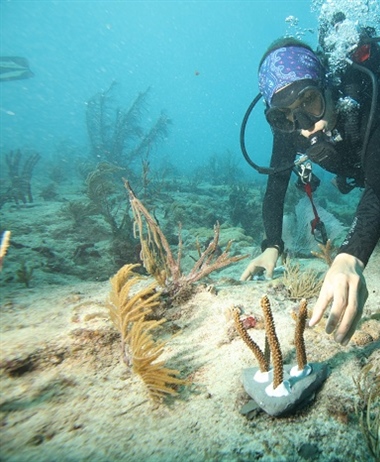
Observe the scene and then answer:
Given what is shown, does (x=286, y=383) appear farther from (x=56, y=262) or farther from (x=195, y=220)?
(x=195, y=220)

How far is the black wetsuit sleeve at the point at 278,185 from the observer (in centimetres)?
361

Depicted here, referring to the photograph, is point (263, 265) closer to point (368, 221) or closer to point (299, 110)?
point (368, 221)

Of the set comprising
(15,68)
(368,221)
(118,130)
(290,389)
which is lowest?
(290,389)

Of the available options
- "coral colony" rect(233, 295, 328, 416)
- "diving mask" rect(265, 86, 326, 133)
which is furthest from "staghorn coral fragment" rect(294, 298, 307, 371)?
"diving mask" rect(265, 86, 326, 133)

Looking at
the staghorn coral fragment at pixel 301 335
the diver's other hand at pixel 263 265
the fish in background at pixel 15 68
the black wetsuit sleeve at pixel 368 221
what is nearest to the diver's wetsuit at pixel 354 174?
the black wetsuit sleeve at pixel 368 221

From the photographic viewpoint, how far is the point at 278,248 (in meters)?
3.42

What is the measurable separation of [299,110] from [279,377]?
263cm

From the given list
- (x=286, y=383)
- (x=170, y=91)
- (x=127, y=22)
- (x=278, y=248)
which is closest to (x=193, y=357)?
(x=286, y=383)

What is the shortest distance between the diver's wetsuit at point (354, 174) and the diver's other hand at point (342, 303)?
1.06 ft

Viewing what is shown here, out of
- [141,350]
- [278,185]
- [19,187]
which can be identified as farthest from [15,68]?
[141,350]

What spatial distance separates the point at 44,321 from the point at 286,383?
6.74 ft

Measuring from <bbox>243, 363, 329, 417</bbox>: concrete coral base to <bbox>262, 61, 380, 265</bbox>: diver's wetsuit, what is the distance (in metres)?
0.76

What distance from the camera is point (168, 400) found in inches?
64.0

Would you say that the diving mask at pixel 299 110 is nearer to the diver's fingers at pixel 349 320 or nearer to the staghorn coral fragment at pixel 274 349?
the diver's fingers at pixel 349 320
